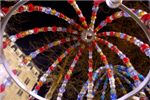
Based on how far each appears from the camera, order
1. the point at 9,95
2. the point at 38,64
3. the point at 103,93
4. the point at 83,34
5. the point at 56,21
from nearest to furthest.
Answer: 1. the point at 83,34
2. the point at 103,93
3. the point at 56,21
4. the point at 9,95
5. the point at 38,64

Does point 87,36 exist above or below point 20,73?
above

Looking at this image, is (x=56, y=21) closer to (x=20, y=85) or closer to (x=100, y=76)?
(x=100, y=76)

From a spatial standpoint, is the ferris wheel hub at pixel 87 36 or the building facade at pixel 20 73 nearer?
the ferris wheel hub at pixel 87 36

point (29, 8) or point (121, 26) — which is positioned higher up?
point (29, 8)

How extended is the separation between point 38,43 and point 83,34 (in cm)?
279

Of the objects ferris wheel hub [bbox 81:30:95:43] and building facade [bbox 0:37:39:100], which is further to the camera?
building facade [bbox 0:37:39:100]

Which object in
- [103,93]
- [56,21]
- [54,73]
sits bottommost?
[103,93]

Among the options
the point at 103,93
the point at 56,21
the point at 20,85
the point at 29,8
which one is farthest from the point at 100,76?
the point at 20,85

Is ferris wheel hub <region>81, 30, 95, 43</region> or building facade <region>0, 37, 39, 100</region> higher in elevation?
ferris wheel hub <region>81, 30, 95, 43</region>

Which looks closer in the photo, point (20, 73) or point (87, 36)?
point (87, 36)

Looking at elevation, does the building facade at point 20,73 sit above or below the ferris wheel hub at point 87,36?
below

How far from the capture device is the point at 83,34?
441 centimetres

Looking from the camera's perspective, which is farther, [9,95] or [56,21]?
[9,95]

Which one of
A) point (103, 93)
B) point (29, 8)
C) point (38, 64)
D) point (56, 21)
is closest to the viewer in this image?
point (29, 8)
